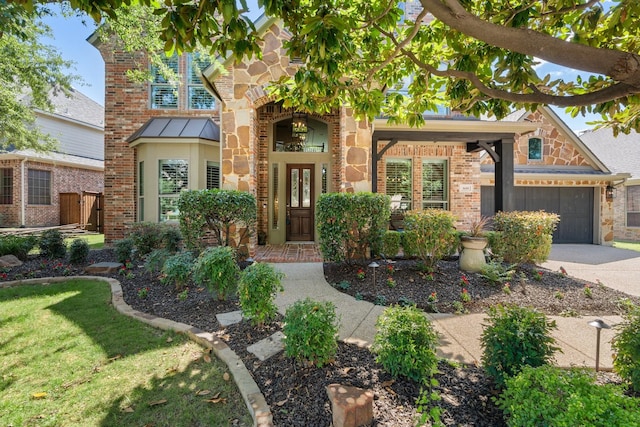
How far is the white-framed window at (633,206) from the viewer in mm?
13828

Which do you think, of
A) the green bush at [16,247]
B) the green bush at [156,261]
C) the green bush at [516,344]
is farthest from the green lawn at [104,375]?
the green bush at [16,247]

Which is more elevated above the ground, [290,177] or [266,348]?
[290,177]

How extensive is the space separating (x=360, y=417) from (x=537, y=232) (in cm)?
592

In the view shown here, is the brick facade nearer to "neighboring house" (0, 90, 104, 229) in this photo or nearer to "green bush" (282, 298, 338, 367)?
"neighboring house" (0, 90, 104, 229)

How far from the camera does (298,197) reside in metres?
9.05

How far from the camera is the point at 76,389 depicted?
246 cm

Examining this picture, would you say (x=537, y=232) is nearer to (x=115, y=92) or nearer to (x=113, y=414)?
(x=113, y=414)

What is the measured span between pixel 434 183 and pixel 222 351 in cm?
907

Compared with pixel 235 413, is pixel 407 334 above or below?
above

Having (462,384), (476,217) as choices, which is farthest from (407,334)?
(476,217)

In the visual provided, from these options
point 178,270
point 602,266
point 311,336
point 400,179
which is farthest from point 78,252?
point 602,266

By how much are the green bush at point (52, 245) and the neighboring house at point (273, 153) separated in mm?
1707

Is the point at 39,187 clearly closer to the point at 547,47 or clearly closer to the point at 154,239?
the point at 154,239

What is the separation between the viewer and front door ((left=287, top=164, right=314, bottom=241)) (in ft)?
29.6
